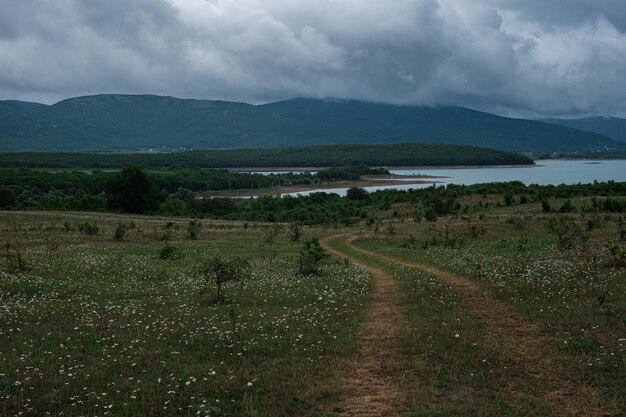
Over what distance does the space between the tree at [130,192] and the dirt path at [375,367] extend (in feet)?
252

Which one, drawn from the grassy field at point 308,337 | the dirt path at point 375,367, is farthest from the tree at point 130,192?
the dirt path at point 375,367

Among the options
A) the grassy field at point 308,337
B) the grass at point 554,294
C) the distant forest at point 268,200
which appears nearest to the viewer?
the grassy field at point 308,337

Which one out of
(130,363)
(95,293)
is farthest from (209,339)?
(95,293)

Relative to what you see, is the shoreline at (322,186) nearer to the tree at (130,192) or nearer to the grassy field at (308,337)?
the tree at (130,192)

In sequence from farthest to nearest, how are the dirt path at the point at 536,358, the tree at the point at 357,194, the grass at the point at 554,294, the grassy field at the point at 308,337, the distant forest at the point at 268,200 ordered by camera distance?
1. the tree at the point at 357,194
2. the distant forest at the point at 268,200
3. the grass at the point at 554,294
4. the grassy field at the point at 308,337
5. the dirt path at the point at 536,358

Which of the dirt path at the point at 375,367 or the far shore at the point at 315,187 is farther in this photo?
the far shore at the point at 315,187

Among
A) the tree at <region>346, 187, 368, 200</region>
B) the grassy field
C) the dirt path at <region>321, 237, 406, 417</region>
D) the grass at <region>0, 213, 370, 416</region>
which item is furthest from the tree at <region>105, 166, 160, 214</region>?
the dirt path at <region>321, 237, 406, 417</region>

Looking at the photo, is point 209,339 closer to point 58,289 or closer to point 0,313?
point 0,313

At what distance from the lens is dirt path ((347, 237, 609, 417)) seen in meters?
9.89

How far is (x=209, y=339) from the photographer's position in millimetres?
14078

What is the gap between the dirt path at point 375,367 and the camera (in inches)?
390

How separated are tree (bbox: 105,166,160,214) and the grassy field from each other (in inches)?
2472

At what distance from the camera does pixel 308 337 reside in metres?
14.2

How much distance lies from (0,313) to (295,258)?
1846 cm
